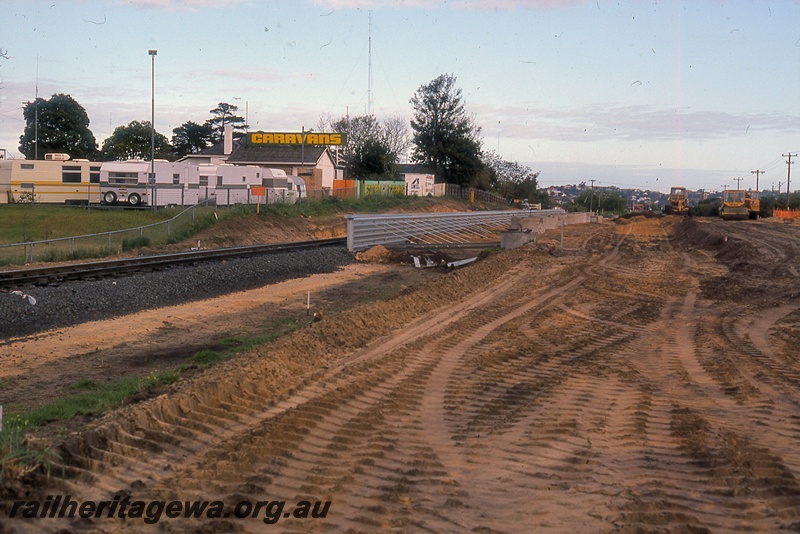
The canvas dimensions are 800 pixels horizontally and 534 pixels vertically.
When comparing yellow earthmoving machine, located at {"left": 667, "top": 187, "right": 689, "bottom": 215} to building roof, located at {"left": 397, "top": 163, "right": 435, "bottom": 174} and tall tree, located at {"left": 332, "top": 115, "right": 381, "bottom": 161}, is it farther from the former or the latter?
tall tree, located at {"left": 332, "top": 115, "right": 381, "bottom": 161}

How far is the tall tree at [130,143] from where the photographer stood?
93.2 metres

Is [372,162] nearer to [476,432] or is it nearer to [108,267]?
[108,267]

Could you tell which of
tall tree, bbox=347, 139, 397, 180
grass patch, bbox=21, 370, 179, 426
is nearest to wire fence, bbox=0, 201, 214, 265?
grass patch, bbox=21, 370, 179, 426

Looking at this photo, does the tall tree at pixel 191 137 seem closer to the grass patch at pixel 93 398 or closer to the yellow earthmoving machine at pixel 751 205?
the yellow earthmoving machine at pixel 751 205

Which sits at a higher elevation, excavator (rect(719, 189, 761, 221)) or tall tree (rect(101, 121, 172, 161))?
tall tree (rect(101, 121, 172, 161))

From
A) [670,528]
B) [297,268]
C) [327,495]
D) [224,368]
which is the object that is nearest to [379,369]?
[224,368]

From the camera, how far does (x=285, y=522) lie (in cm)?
524

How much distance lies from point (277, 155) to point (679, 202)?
42.8 m

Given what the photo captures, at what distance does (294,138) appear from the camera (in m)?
77.4

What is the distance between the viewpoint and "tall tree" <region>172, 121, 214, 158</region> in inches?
4545

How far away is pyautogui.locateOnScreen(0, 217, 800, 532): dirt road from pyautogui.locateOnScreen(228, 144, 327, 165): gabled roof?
59.9 meters

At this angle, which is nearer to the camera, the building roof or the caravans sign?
the caravans sign

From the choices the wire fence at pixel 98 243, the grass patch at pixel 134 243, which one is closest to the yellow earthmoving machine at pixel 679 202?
the wire fence at pixel 98 243

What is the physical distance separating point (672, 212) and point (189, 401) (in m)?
81.6
